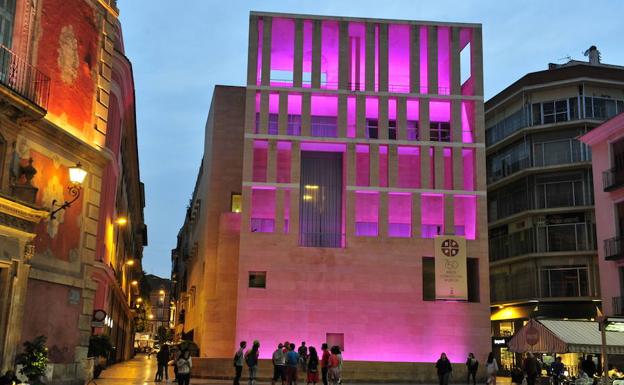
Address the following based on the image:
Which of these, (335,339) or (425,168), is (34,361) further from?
(425,168)

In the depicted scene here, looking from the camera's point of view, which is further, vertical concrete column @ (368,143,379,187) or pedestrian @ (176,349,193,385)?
vertical concrete column @ (368,143,379,187)

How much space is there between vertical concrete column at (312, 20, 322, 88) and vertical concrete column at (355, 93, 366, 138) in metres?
2.58

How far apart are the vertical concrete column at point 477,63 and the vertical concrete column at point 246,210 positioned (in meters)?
15.5

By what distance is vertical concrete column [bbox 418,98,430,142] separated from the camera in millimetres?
41531

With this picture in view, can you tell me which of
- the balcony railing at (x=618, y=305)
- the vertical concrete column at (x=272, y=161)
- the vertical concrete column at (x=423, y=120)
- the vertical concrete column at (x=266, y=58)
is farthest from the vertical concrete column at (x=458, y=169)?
the vertical concrete column at (x=266, y=58)

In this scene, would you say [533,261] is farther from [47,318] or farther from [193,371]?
[47,318]

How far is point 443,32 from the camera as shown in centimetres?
4356

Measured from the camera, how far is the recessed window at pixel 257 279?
127 ft

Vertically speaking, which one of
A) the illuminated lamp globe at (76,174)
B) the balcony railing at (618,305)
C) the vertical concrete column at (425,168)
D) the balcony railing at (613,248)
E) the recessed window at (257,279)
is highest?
the vertical concrete column at (425,168)

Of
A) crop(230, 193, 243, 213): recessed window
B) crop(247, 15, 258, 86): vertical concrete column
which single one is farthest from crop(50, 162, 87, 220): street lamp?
crop(230, 193, 243, 213): recessed window

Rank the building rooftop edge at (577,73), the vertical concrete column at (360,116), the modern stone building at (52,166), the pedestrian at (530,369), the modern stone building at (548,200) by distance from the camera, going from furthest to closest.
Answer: the building rooftop edge at (577,73) < the modern stone building at (548,200) < the vertical concrete column at (360,116) < the pedestrian at (530,369) < the modern stone building at (52,166)

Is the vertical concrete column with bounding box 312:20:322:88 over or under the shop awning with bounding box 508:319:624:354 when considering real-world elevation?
over

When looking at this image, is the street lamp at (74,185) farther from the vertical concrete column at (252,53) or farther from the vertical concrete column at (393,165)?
the vertical concrete column at (393,165)

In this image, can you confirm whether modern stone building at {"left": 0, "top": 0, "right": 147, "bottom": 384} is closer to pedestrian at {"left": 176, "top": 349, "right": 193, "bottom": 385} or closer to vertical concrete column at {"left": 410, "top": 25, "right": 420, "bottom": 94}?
pedestrian at {"left": 176, "top": 349, "right": 193, "bottom": 385}
